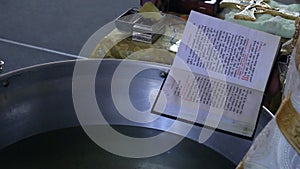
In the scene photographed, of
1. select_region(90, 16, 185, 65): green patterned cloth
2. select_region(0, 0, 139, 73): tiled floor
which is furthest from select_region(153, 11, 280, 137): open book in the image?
select_region(0, 0, 139, 73): tiled floor

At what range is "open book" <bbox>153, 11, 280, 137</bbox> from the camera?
77 cm

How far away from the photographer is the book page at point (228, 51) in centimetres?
77

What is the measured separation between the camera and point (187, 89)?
83cm

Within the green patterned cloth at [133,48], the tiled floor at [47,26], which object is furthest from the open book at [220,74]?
the tiled floor at [47,26]

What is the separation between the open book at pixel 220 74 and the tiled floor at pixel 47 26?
5.66 feet

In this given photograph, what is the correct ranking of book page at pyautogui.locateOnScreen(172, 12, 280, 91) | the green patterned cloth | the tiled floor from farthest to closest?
1. the tiled floor
2. the green patterned cloth
3. book page at pyautogui.locateOnScreen(172, 12, 280, 91)

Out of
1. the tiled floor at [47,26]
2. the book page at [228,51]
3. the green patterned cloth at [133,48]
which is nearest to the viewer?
the book page at [228,51]

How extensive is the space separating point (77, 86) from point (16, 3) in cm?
244

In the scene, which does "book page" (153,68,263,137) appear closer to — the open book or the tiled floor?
the open book

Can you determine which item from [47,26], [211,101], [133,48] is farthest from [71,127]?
[47,26]

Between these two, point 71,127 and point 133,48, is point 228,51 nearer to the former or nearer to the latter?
point 71,127

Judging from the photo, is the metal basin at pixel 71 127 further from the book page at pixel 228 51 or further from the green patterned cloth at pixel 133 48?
the green patterned cloth at pixel 133 48

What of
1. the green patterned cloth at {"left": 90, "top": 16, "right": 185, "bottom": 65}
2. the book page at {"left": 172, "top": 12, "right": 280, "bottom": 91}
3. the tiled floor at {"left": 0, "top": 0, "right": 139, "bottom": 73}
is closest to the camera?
the book page at {"left": 172, "top": 12, "right": 280, "bottom": 91}

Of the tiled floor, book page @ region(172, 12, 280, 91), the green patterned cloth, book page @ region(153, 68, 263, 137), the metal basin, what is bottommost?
the tiled floor
